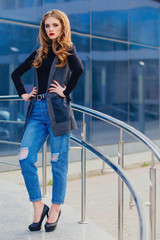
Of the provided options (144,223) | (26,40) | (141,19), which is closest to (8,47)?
(26,40)

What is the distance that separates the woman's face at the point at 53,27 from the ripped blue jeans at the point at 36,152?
523 mm

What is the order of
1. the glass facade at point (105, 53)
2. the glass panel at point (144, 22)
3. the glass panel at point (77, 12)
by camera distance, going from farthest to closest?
1. the glass panel at point (144, 22)
2. the glass panel at point (77, 12)
3. the glass facade at point (105, 53)

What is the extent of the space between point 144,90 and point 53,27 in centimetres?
968

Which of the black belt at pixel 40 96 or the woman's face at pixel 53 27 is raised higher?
the woman's face at pixel 53 27

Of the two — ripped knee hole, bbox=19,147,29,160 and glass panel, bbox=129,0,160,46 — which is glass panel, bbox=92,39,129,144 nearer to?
glass panel, bbox=129,0,160,46

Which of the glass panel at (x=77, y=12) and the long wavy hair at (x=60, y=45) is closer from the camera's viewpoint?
the long wavy hair at (x=60, y=45)

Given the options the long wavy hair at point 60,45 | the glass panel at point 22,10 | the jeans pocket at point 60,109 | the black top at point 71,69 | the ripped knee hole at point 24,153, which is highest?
the glass panel at point 22,10

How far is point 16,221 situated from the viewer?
12.9 feet

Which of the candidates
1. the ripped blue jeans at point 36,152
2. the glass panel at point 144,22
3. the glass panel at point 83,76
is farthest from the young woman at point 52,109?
the glass panel at point 144,22

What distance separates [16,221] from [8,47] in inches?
222

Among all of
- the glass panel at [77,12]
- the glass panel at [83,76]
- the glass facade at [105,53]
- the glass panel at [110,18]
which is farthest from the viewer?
the glass panel at [110,18]

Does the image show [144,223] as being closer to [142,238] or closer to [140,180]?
[142,238]

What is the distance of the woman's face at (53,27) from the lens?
3477mm

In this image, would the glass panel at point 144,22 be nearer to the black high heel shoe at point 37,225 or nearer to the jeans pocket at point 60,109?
the jeans pocket at point 60,109
